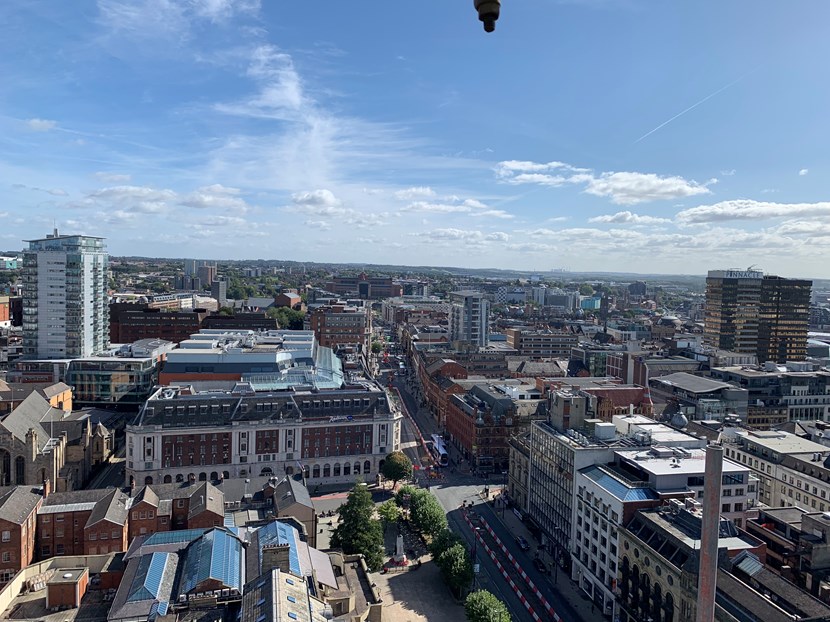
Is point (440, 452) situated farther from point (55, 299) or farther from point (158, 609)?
point (55, 299)

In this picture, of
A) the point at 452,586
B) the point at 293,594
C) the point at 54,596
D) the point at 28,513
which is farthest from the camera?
the point at 452,586

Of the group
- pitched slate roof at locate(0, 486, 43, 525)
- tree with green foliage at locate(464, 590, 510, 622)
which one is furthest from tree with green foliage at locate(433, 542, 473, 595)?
pitched slate roof at locate(0, 486, 43, 525)

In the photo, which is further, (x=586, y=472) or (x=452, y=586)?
(x=586, y=472)

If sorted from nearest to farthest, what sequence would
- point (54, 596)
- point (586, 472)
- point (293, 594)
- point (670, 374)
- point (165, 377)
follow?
point (293, 594) → point (54, 596) → point (586, 472) → point (165, 377) → point (670, 374)

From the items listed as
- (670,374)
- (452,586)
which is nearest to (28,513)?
(452,586)

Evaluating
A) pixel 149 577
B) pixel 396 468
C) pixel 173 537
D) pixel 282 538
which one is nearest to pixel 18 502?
pixel 173 537

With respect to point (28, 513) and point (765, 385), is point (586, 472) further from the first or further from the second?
point (765, 385)

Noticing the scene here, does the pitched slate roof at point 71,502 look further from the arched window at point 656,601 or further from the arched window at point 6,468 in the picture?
the arched window at point 656,601
